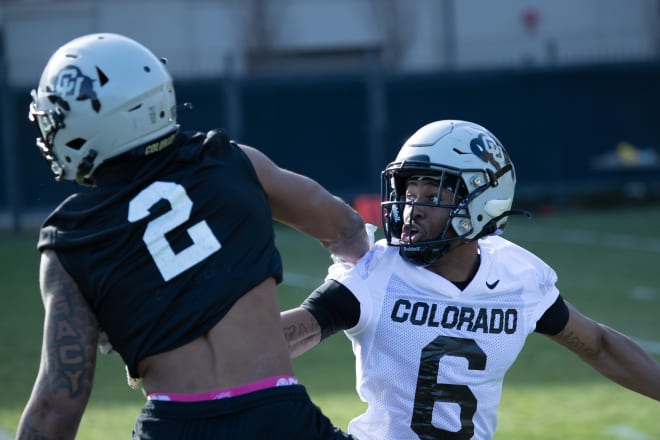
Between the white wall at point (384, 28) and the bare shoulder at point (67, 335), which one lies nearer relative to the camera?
the bare shoulder at point (67, 335)

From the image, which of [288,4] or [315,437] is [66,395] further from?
[288,4]

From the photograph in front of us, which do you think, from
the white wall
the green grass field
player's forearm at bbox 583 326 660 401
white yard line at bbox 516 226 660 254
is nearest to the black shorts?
player's forearm at bbox 583 326 660 401

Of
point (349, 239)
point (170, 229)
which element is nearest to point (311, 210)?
point (349, 239)

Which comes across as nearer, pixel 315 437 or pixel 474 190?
pixel 315 437

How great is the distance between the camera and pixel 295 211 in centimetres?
320

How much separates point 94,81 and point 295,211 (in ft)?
2.55

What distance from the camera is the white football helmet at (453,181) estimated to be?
11.3 feet

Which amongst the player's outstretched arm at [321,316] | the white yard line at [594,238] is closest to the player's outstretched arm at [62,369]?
the player's outstretched arm at [321,316]

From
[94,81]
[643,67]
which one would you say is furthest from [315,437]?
[643,67]

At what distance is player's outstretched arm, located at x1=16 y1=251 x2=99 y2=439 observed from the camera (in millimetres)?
2607

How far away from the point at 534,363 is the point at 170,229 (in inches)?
222

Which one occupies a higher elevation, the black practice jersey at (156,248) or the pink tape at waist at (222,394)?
the black practice jersey at (156,248)

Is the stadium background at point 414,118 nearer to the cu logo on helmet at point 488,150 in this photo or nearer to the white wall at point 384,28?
the white wall at point 384,28

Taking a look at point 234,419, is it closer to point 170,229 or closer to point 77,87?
point 170,229
